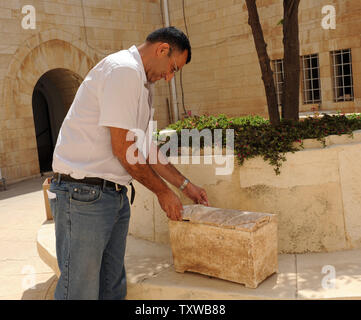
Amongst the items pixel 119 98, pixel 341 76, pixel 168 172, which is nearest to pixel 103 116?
pixel 119 98

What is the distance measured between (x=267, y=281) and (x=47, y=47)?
367 inches

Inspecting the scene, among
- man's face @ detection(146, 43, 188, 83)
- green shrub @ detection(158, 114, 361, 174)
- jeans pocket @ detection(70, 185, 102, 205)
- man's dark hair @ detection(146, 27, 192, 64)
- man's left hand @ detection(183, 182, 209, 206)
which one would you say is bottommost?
man's left hand @ detection(183, 182, 209, 206)

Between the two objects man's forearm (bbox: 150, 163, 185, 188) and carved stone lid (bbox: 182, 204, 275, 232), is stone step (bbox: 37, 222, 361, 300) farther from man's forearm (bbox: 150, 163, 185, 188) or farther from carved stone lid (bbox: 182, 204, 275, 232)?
man's forearm (bbox: 150, 163, 185, 188)

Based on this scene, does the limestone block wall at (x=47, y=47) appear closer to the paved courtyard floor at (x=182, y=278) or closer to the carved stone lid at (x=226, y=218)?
the paved courtyard floor at (x=182, y=278)

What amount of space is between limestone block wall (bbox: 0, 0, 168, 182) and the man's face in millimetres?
8236

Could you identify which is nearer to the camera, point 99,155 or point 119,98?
point 119,98

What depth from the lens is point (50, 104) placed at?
13133 millimetres

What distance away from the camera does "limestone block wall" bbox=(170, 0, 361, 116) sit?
10.4 metres

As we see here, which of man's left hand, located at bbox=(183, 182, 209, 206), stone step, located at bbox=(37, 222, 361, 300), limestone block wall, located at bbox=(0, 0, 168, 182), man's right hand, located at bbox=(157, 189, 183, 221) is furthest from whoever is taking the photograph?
limestone block wall, located at bbox=(0, 0, 168, 182)

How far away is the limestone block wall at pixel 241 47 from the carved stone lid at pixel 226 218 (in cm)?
832

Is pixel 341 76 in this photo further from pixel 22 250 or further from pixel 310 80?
pixel 22 250

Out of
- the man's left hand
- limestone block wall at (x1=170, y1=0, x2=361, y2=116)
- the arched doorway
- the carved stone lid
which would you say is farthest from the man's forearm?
the arched doorway

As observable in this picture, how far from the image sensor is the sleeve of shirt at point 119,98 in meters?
2.29

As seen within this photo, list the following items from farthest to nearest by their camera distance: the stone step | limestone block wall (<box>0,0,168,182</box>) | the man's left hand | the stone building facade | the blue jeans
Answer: the stone building facade, limestone block wall (<box>0,0,168,182</box>), the man's left hand, the stone step, the blue jeans
